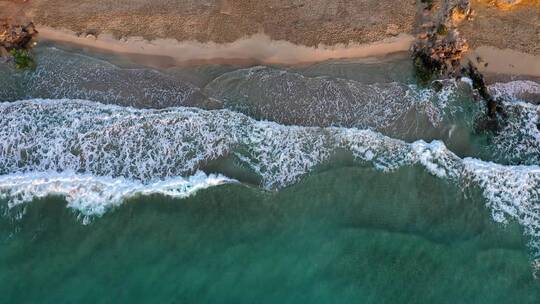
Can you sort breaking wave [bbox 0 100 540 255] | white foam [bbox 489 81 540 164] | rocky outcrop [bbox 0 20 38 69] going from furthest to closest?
white foam [bbox 489 81 540 164], rocky outcrop [bbox 0 20 38 69], breaking wave [bbox 0 100 540 255]

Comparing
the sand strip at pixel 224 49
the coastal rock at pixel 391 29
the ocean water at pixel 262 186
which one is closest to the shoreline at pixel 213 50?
the sand strip at pixel 224 49

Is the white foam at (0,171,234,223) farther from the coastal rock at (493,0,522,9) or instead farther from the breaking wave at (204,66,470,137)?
the coastal rock at (493,0,522,9)

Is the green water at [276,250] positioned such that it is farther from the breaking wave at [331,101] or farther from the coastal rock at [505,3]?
the coastal rock at [505,3]

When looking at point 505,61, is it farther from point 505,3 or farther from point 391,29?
point 391,29

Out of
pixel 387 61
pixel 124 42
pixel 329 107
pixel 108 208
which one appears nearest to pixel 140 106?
pixel 124 42

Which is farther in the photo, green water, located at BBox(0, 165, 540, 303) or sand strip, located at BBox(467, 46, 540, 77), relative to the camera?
sand strip, located at BBox(467, 46, 540, 77)

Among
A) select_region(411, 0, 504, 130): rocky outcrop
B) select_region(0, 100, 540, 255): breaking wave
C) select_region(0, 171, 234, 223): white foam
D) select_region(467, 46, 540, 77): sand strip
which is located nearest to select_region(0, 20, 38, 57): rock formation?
select_region(0, 100, 540, 255): breaking wave
